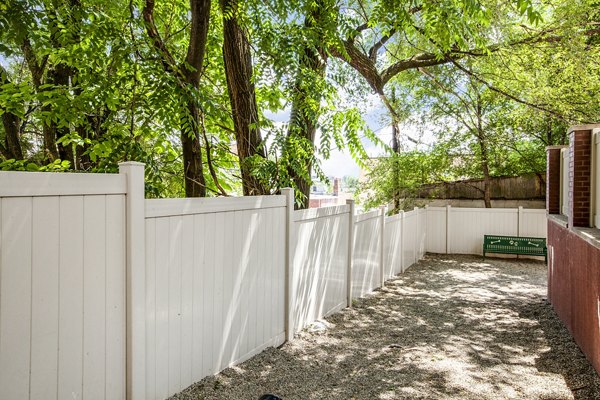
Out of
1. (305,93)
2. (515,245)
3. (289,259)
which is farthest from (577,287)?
(515,245)

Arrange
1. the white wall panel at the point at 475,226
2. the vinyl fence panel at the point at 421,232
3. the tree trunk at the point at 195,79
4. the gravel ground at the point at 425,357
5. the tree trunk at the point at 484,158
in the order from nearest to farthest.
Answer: the gravel ground at the point at 425,357 → the tree trunk at the point at 195,79 → the vinyl fence panel at the point at 421,232 → the white wall panel at the point at 475,226 → the tree trunk at the point at 484,158

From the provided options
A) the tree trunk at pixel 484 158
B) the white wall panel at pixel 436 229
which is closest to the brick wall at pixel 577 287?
the white wall panel at pixel 436 229

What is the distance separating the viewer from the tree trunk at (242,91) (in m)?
5.71

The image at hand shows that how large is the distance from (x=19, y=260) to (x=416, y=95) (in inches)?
547

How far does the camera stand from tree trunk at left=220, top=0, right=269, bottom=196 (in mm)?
5715

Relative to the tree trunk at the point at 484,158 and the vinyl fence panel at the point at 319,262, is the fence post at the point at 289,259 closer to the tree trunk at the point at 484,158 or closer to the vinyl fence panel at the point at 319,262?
the vinyl fence panel at the point at 319,262

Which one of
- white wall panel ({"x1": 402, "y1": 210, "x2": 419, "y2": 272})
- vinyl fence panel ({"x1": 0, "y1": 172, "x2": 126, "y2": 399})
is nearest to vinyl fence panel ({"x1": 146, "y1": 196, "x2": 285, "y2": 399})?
vinyl fence panel ({"x1": 0, "y1": 172, "x2": 126, "y2": 399})

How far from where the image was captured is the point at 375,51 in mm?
8875

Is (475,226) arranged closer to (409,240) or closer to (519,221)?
(519,221)

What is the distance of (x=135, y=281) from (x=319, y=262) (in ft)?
9.98

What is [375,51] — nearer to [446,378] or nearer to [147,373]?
[446,378]

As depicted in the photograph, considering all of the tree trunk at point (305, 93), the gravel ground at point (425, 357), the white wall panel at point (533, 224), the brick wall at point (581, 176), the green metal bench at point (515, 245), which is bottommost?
the gravel ground at point (425, 357)

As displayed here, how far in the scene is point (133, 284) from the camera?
2723 millimetres

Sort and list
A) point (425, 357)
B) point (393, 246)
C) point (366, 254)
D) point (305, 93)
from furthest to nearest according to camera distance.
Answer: point (393, 246) → point (366, 254) → point (305, 93) → point (425, 357)
